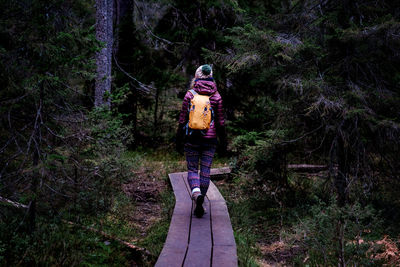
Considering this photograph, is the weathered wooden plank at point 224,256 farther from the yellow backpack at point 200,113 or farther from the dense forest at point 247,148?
the yellow backpack at point 200,113

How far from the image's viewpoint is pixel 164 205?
29.5ft

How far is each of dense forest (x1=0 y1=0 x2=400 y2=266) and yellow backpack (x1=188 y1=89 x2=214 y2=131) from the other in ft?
4.90

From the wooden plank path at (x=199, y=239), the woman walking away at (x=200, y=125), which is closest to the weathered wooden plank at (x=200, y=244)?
the wooden plank path at (x=199, y=239)

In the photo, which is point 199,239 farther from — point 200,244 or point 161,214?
point 161,214

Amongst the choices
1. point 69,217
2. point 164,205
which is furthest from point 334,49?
point 69,217

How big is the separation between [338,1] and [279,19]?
5.02 feet

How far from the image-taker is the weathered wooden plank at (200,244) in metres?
4.58

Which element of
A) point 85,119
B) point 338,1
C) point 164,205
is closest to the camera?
point 85,119

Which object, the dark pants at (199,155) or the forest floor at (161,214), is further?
the dark pants at (199,155)

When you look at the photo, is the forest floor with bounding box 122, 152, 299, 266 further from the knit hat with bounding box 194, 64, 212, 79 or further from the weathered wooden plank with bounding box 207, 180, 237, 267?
the knit hat with bounding box 194, 64, 212, 79

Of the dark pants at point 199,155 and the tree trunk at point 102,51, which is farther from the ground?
the tree trunk at point 102,51

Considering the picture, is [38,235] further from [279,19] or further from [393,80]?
[393,80]

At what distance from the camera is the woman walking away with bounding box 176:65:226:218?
→ 6250 millimetres

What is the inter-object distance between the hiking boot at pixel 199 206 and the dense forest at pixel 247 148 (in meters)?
0.79
